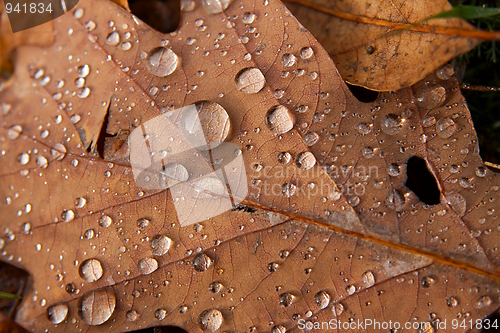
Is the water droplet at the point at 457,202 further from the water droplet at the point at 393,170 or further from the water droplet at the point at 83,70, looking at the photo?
the water droplet at the point at 83,70

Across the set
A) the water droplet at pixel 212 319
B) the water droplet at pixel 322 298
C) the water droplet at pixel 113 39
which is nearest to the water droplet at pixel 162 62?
the water droplet at pixel 113 39

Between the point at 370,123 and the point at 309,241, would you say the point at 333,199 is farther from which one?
the point at 370,123

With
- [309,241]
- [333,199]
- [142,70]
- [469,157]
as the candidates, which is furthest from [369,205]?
[142,70]

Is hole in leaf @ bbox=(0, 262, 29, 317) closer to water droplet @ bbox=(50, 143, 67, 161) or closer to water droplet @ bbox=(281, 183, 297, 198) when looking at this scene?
water droplet @ bbox=(50, 143, 67, 161)

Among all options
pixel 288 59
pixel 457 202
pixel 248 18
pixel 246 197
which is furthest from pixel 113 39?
pixel 457 202

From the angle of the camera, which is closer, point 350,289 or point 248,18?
point 350,289

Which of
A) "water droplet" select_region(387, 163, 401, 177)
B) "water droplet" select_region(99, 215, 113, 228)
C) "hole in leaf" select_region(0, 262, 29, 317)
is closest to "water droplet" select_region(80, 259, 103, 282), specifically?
"water droplet" select_region(99, 215, 113, 228)

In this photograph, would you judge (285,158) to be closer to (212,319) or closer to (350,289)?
(350,289)

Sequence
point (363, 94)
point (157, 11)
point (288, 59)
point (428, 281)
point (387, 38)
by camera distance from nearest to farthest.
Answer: point (428, 281)
point (288, 59)
point (387, 38)
point (363, 94)
point (157, 11)
